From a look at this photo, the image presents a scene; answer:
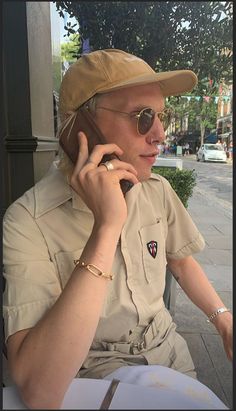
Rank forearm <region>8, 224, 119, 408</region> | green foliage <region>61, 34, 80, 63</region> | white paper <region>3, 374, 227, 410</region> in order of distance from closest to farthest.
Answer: white paper <region>3, 374, 227, 410</region>
forearm <region>8, 224, 119, 408</region>
green foliage <region>61, 34, 80, 63</region>

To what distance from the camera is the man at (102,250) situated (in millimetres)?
1044

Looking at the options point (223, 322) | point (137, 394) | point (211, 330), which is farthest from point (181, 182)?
point (137, 394)

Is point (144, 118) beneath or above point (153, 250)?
above

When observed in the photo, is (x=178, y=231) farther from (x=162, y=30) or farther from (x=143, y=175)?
(x=162, y=30)

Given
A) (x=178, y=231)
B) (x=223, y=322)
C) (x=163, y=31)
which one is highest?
(x=163, y=31)

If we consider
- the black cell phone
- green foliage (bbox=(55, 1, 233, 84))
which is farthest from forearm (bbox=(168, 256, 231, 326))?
green foliage (bbox=(55, 1, 233, 84))

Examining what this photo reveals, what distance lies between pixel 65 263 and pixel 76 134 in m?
0.45

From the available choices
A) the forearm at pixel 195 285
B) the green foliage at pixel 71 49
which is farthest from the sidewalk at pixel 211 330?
the green foliage at pixel 71 49

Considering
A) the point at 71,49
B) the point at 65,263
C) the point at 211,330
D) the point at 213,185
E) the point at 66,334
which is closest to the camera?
the point at 66,334

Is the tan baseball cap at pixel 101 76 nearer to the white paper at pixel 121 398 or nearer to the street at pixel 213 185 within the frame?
the white paper at pixel 121 398

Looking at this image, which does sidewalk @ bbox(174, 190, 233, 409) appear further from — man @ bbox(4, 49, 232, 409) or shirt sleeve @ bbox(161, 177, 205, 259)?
shirt sleeve @ bbox(161, 177, 205, 259)

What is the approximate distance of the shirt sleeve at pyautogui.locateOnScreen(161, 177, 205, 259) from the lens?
5.80ft

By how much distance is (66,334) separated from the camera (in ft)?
3.34

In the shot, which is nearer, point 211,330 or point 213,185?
point 211,330
